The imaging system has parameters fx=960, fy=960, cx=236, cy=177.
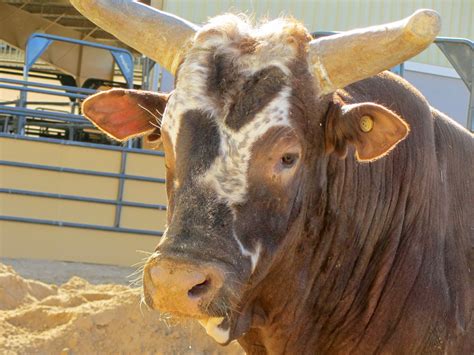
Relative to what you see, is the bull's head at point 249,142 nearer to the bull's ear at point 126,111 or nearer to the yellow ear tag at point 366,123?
the yellow ear tag at point 366,123

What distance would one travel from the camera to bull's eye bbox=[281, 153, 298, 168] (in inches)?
165

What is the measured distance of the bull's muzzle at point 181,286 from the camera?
370 centimetres

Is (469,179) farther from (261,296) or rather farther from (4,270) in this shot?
(4,270)

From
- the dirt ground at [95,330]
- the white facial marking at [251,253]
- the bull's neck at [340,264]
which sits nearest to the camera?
the white facial marking at [251,253]

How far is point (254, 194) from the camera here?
13.4 feet

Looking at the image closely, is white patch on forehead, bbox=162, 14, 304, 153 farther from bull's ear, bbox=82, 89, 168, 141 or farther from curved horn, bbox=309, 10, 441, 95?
bull's ear, bbox=82, 89, 168, 141

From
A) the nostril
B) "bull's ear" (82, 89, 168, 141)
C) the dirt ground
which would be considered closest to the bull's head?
the nostril

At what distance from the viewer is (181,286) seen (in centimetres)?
370

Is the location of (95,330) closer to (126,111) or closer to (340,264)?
(126,111)

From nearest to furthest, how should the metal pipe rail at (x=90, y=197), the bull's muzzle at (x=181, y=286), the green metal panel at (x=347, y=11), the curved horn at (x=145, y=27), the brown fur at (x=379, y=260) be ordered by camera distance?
the bull's muzzle at (x=181, y=286) < the brown fur at (x=379, y=260) < the curved horn at (x=145, y=27) < the metal pipe rail at (x=90, y=197) < the green metal panel at (x=347, y=11)

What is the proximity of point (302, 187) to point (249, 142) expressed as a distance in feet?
1.33

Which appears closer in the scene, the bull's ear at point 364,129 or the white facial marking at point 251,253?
the white facial marking at point 251,253

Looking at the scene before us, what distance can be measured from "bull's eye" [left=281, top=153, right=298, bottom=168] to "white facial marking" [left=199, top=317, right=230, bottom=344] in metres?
0.72

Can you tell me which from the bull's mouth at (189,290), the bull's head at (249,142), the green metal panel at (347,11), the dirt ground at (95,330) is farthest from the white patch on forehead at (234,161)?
the green metal panel at (347,11)
